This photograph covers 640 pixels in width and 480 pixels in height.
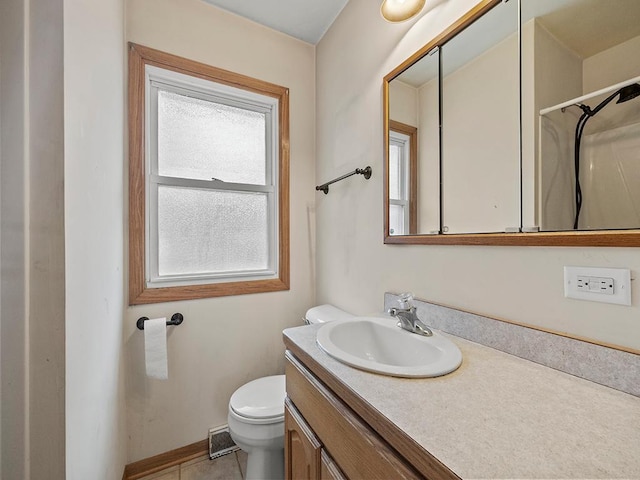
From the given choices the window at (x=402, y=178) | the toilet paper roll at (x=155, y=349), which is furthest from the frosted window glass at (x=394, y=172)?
the toilet paper roll at (x=155, y=349)

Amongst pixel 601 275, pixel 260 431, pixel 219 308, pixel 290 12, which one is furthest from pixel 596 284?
pixel 290 12

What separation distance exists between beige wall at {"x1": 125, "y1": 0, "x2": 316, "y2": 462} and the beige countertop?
1.05 meters

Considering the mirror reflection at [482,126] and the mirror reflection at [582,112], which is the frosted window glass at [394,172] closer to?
the mirror reflection at [482,126]

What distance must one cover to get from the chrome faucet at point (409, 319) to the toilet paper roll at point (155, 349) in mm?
1141

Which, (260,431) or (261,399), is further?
(261,399)

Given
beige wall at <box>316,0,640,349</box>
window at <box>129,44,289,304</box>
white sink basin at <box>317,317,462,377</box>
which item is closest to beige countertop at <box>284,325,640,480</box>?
white sink basin at <box>317,317,462,377</box>

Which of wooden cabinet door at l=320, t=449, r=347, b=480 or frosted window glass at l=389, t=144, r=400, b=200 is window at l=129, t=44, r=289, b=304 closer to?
frosted window glass at l=389, t=144, r=400, b=200

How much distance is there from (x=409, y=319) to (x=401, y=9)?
1195mm

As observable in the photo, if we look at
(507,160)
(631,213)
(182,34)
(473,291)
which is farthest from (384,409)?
(182,34)

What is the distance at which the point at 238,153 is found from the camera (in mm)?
1686

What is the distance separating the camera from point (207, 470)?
140cm

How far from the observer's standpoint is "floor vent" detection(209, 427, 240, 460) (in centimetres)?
148

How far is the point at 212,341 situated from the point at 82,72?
52.1 inches

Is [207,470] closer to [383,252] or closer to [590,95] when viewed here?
[383,252]
